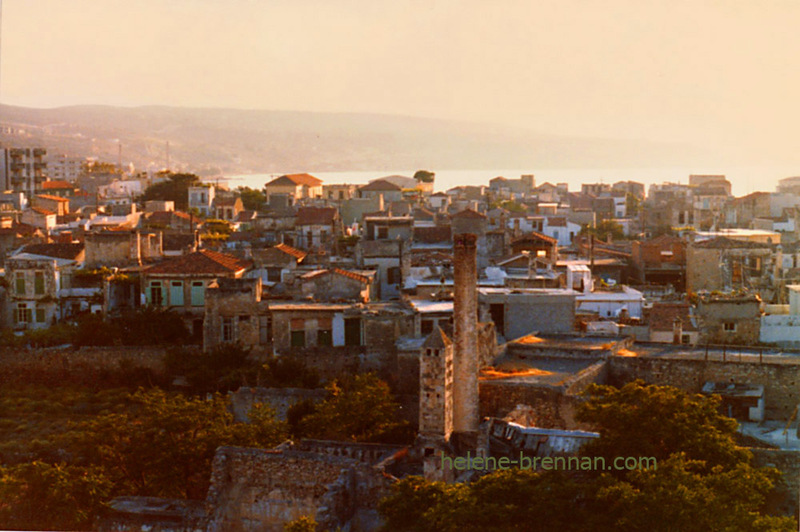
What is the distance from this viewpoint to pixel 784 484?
727 cm

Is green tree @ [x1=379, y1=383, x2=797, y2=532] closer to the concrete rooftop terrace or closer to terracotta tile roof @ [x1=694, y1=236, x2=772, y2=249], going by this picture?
the concrete rooftop terrace

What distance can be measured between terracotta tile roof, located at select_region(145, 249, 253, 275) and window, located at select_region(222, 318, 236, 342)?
61.0 inches

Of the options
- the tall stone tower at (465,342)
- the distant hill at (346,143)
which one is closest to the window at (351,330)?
the tall stone tower at (465,342)

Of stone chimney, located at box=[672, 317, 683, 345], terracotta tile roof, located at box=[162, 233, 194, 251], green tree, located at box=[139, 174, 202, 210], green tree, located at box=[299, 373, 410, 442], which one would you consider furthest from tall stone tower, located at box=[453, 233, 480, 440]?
green tree, located at box=[139, 174, 202, 210]

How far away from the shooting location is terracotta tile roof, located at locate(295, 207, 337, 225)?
63.5ft

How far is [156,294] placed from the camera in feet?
44.3

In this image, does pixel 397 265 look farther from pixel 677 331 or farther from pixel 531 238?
pixel 677 331

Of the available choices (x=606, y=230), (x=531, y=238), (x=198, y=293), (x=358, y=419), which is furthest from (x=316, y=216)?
(x=358, y=419)

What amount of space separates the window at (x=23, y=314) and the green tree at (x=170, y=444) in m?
5.24

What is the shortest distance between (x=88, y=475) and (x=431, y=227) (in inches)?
417

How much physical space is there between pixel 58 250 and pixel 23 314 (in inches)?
60.8

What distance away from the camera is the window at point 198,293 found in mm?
13453

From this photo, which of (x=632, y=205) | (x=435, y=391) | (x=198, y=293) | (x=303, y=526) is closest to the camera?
(x=303, y=526)

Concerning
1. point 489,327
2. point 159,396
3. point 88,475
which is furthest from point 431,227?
point 88,475
